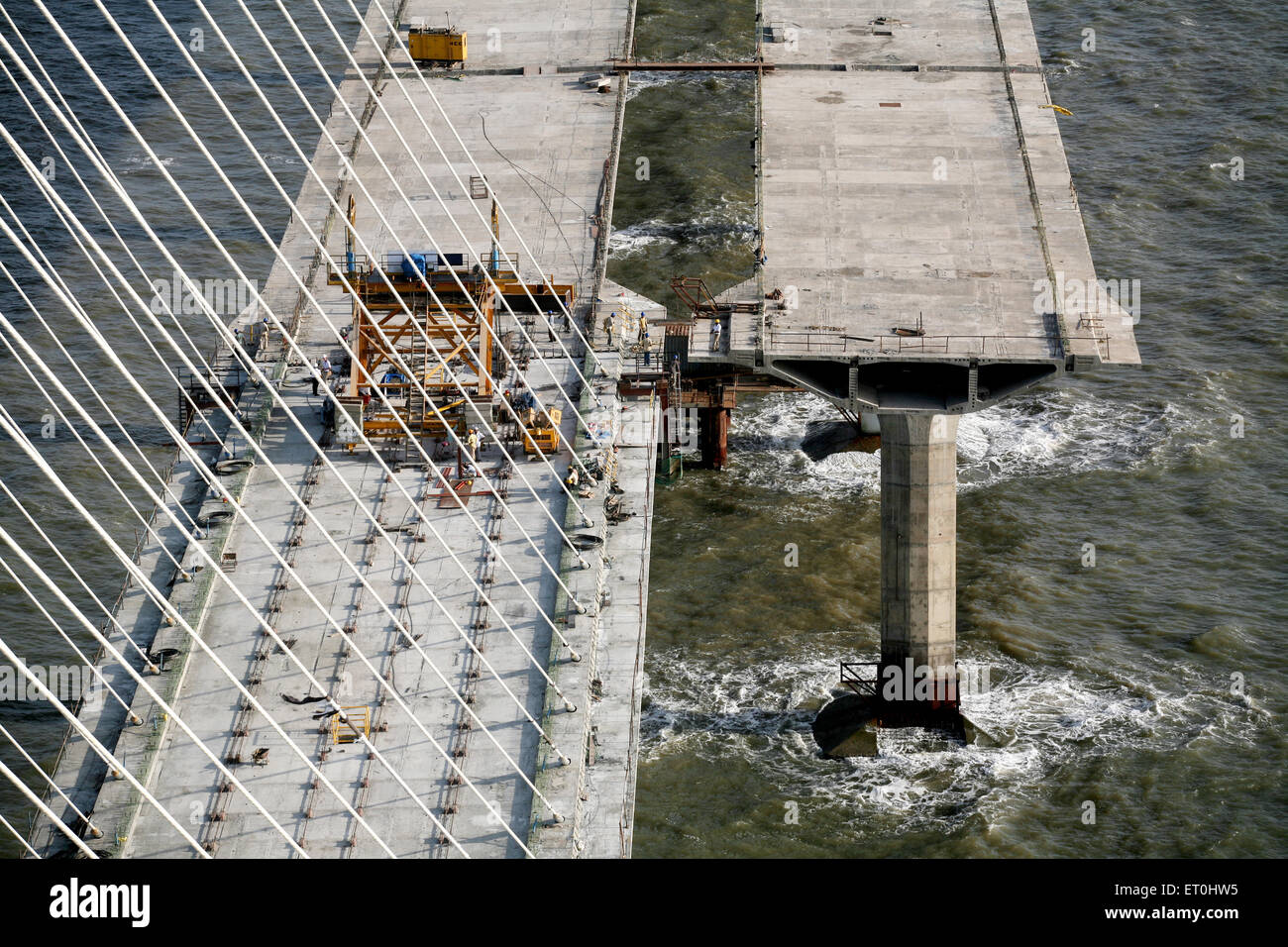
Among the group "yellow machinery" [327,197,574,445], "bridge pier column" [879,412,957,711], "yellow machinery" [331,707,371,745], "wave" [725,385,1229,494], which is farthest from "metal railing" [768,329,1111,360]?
"yellow machinery" [331,707,371,745]

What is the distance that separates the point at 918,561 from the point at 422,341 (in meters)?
25.0

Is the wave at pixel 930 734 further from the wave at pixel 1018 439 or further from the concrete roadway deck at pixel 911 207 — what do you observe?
the wave at pixel 1018 439

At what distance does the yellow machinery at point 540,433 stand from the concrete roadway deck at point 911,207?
8474mm

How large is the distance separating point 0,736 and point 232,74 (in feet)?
243

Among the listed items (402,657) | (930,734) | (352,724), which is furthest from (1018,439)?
(352,724)

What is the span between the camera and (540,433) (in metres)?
85.2

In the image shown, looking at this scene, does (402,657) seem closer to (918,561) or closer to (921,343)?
(918,561)

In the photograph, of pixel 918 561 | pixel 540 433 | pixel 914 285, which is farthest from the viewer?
pixel 540 433

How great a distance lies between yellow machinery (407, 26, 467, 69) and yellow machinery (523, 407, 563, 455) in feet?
146

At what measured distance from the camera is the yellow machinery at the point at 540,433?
280ft

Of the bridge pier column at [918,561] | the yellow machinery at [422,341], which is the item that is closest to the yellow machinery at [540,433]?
the yellow machinery at [422,341]

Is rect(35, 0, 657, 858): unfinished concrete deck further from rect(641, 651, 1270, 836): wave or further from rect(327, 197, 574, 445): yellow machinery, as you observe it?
rect(641, 651, 1270, 836): wave

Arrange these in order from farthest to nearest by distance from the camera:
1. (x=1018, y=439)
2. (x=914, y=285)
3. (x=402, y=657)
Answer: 1. (x=1018, y=439)
2. (x=914, y=285)
3. (x=402, y=657)
